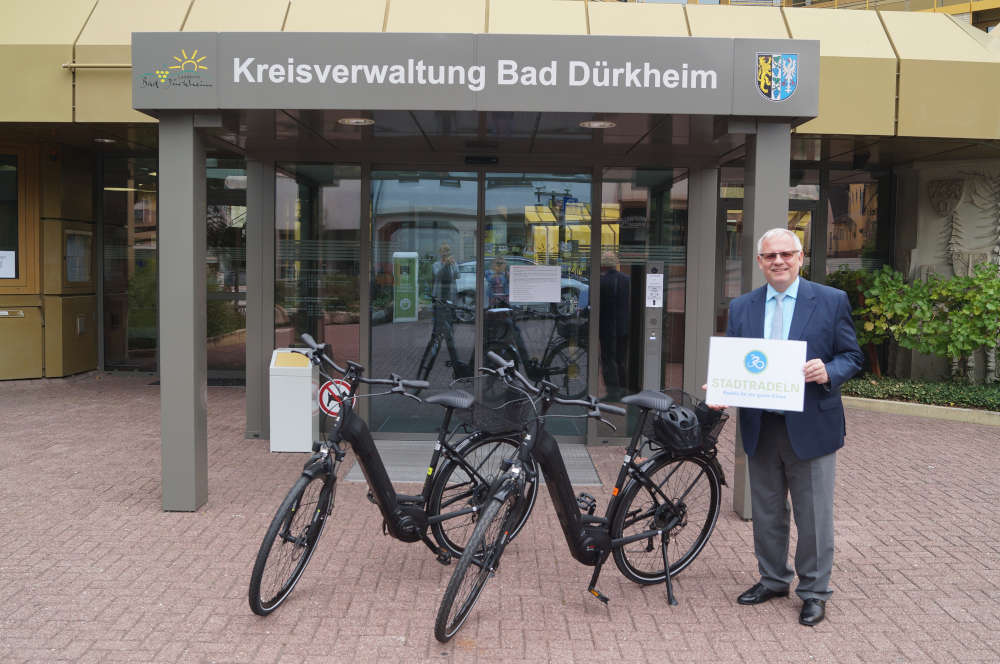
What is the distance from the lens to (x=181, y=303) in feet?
18.8

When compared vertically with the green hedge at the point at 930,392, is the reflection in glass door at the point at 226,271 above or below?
above

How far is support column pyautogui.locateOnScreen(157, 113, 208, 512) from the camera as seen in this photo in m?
5.64

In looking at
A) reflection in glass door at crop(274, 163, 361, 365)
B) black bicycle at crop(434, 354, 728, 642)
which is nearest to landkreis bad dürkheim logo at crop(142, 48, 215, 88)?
reflection in glass door at crop(274, 163, 361, 365)

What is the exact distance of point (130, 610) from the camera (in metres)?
4.16

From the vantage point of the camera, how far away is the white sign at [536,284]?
812 cm

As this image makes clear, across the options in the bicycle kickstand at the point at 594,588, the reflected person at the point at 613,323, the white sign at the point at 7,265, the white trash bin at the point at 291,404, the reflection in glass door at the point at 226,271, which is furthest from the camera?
the reflection in glass door at the point at 226,271

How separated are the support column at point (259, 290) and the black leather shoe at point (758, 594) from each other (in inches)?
205

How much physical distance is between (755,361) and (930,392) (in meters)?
7.09

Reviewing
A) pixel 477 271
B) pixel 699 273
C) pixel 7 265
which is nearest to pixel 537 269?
pixel 477 271

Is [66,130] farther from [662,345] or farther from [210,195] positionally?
[662,345]

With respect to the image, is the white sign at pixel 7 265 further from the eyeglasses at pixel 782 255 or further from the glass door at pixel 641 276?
the eyeglasses at pixel 782 255

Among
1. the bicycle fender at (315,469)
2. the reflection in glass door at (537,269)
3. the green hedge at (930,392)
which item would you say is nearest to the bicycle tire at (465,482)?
the bicycle fender at (315,469)

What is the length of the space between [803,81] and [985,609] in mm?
3287

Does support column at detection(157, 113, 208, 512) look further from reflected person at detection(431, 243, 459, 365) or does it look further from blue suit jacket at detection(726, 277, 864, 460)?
blue suit jacket at detection(726, 277, 864, 460)
